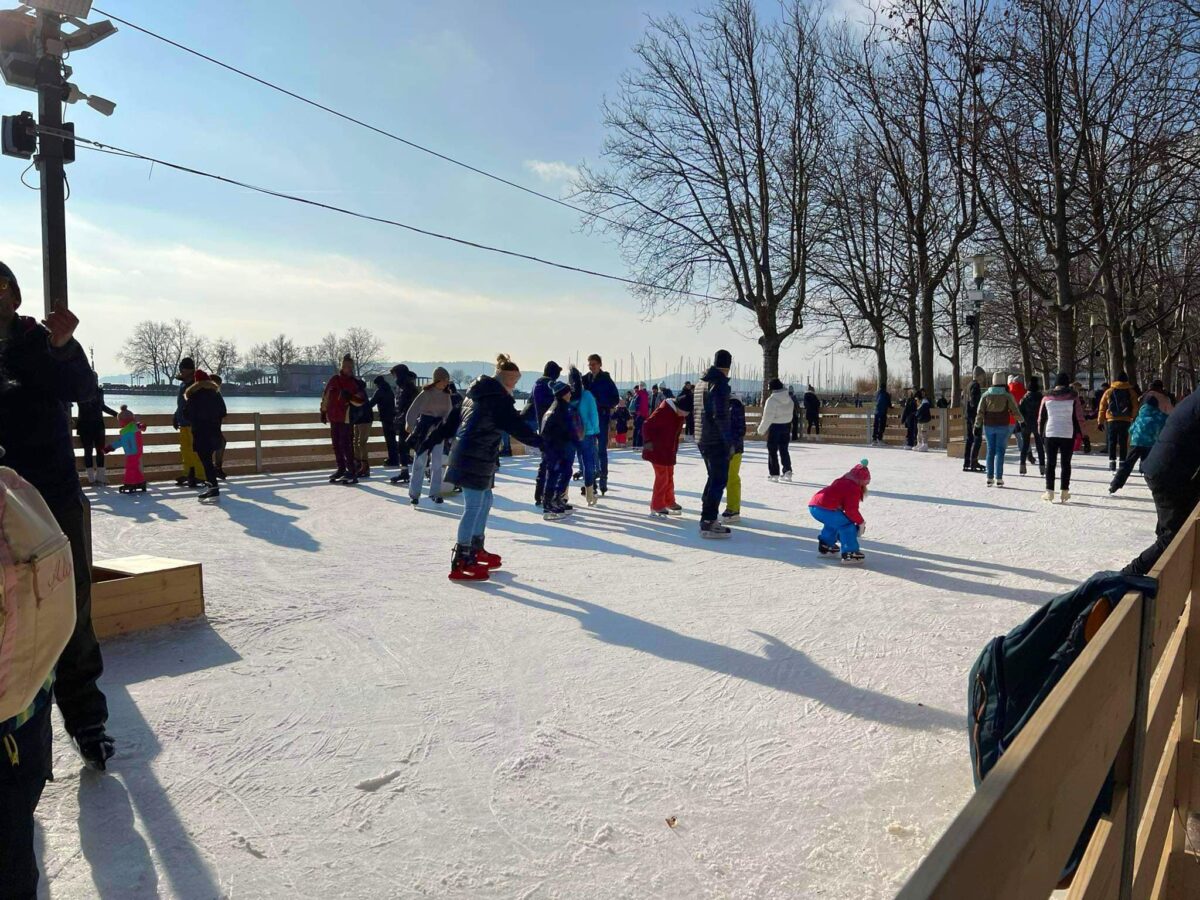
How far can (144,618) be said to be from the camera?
15.4ft

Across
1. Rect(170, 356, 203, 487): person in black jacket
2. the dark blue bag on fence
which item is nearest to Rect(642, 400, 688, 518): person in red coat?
the dark blue bag on fence

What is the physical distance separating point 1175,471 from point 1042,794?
3.75 metres

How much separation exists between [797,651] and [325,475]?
11.4 metres

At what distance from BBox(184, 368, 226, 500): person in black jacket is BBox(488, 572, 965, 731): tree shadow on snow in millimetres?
6626

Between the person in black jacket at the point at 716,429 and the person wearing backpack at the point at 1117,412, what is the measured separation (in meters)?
8.68

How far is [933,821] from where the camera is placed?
260 cm

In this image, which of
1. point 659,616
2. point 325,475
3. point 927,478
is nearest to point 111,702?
point 659,616

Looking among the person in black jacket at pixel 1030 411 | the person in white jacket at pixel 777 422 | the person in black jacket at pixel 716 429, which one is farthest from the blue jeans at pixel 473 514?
the person in black jacket at pixel 1030 411

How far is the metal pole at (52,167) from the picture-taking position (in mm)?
4770

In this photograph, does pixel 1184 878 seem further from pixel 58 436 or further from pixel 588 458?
pixel 588 458

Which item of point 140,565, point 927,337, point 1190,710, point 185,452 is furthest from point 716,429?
point 927,337

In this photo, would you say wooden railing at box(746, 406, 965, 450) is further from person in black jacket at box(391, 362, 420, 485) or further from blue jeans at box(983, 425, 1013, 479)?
person in black jacket at box(391, 362, 420, 485)

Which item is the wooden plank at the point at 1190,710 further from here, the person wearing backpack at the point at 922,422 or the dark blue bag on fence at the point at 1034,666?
the person wearing backpack at the point at 922,422

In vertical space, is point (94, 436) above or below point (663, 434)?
below
